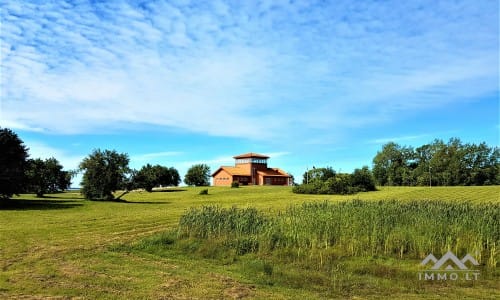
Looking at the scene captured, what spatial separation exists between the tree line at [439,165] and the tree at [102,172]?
60461 mm

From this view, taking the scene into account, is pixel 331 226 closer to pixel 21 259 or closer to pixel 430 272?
pixel 430 272

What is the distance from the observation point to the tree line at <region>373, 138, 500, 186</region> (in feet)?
262

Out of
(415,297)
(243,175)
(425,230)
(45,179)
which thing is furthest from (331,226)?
(243,175)

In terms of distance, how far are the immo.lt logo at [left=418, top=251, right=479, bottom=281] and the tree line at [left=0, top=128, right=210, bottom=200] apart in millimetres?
26216

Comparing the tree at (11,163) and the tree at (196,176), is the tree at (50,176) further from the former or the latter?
the tree at (196,176)

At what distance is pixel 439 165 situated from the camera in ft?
276

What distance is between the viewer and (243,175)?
7581 centimetres

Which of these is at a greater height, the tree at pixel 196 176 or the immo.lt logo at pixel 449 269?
the tree at pixel 196 176

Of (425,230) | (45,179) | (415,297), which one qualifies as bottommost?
(415,297)

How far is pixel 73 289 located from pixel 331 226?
24.5ft

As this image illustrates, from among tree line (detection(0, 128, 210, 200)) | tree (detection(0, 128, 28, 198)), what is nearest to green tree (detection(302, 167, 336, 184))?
tree line (detection(0, 128, 210, 200))

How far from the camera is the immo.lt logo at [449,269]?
891 centimetres

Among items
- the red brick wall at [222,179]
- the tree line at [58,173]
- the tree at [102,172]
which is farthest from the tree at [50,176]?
the red brick wall at [222,179]

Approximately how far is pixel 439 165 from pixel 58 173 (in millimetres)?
71789
